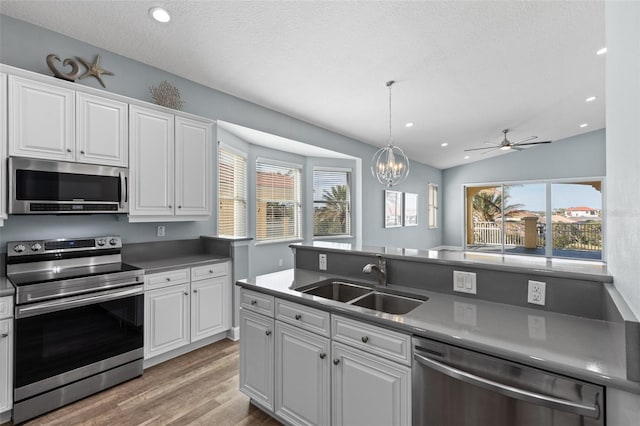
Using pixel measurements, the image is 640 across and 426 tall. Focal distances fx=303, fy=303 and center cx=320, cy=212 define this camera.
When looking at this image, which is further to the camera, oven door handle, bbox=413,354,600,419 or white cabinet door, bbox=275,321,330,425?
white cabinet door, bbox=275,321,330,425

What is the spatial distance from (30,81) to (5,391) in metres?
2.09

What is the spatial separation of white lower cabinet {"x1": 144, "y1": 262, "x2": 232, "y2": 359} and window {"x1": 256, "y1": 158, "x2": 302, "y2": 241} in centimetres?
196

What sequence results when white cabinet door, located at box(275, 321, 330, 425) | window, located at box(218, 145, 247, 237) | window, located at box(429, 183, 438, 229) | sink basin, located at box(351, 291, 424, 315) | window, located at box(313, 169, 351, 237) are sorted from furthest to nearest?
window, located at box(429, 183, 438, 229) → window, located at box(313, 169, 351, 237) → window, located at box(218, 145, 247, 237) → sink basin, located at box(351, 291, 424, 315) → white cabinet door, located at box(275, 321, 330, 425)

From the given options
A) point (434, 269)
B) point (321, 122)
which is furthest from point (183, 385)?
point (321, 122)

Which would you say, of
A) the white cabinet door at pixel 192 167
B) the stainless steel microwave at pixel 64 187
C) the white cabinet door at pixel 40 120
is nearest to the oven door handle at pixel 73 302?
the stainless steel microwave at pixel 64 187

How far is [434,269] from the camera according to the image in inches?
73.0

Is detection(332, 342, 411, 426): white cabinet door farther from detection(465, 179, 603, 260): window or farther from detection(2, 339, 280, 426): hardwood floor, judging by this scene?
detection(465, 179, 603, 260): window

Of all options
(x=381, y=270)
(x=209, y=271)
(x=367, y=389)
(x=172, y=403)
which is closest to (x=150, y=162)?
(x=209, y=271)

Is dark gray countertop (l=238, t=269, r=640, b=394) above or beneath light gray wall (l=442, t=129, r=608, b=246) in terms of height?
beneath

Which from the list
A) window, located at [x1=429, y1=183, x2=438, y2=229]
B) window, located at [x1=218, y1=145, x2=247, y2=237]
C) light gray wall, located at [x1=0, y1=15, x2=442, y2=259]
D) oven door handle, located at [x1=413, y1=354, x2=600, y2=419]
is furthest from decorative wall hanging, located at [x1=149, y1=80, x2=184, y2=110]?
window, located at [x1=429, y1=183, x2=438, y2=229]

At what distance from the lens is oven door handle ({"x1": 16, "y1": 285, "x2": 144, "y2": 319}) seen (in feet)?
6.48

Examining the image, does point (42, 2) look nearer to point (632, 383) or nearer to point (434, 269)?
point (434, 269)

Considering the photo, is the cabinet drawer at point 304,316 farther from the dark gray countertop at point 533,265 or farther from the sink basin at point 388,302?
the dark gray countertop at point 533,265

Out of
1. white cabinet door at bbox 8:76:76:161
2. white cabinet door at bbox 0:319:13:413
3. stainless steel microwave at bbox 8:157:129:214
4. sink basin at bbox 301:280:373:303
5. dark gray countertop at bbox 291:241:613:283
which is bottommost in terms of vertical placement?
white cabinet door at bbox 0:319:13:413
